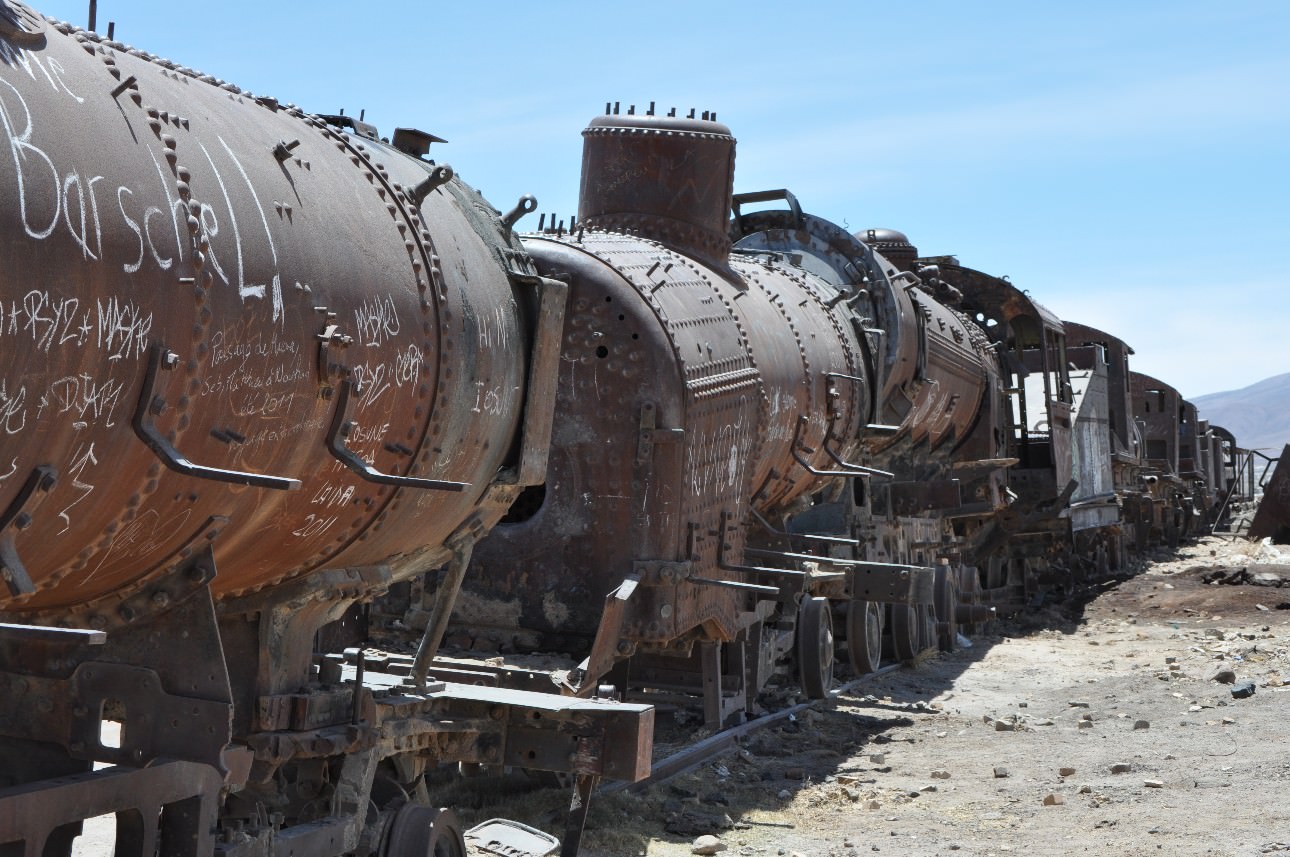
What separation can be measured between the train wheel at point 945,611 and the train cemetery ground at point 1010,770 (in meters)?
0.27

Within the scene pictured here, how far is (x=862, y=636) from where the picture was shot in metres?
12.2

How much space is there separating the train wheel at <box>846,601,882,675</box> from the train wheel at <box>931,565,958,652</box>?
236 centimetres

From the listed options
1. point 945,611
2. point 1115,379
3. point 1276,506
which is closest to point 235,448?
point 945,611

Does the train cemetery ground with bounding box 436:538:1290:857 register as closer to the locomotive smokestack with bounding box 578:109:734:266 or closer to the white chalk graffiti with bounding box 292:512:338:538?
the white chalk graffiti with bounding box 292:512:338:538

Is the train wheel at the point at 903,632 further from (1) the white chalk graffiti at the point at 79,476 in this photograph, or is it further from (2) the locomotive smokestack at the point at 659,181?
(1) the white chalk graffiti at the point at 79,476

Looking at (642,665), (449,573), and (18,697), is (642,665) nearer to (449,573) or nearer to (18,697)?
(449,573)

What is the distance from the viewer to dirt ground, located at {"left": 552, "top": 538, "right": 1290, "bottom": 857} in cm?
707

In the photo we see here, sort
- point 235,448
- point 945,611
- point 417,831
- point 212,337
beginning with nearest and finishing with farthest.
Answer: point 212,337
point 235,448
point 417,831
point 945,611

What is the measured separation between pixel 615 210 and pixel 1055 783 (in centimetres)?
441

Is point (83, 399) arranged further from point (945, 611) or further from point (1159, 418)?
point (1159, 418)

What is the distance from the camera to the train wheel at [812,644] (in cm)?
1063

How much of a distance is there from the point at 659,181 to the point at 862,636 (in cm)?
492

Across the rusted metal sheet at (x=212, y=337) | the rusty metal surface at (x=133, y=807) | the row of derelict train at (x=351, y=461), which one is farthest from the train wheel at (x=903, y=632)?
the rusty metal surface at (x=133, y=807)

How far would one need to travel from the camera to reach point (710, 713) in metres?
8.69
